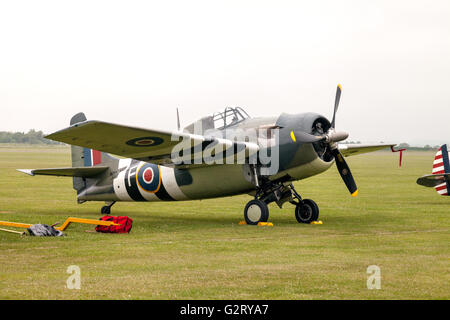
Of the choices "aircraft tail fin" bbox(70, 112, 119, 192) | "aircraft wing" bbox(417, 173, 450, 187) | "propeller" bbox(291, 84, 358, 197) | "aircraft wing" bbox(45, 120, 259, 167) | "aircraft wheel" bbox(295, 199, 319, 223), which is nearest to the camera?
"aircraft wing" bbox(45, 120, 259, 167)

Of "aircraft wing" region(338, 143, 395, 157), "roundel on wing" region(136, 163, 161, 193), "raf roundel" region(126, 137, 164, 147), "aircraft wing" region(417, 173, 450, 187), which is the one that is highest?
"raf roundel" region(126, 137, 164, 147)

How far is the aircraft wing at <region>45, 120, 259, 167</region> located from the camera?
11.0 metres

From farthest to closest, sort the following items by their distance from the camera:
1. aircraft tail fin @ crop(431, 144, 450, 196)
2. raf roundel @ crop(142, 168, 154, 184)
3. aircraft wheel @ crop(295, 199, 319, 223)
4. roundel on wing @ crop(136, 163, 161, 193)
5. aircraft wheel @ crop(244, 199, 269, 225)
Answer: aircraft tail fin @ crop(431, 144, 450, 196) → raf roundel @ crop(142, 168, 154, 184) → roundel on wing @ crop(136, 163, 161, 193) → aircraft wheel @ crop(295, 199, 319, 223) → aircraft wheel @ crop(244, 199, 269, 225)

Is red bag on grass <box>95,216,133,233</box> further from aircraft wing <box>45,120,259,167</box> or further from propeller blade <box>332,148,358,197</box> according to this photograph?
propeller blade <box>332,148,358,197</box>

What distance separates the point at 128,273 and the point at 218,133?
21.8 feet

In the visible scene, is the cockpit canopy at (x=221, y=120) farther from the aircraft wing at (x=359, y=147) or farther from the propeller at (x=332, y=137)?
the aircraft wing at (x=359, y=147)

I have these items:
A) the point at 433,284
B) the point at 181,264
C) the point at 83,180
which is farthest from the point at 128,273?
the point at 83,180

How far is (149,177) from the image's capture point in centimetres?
1485

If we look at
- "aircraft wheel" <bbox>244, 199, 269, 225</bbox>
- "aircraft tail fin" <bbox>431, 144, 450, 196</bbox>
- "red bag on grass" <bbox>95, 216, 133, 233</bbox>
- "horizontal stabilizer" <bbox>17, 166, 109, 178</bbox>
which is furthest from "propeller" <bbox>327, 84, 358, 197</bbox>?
"horizontal stabilizer" <bbox>17, 166, 109, 178</bbox>

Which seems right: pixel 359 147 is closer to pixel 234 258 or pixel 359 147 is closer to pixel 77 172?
pixel 77 172

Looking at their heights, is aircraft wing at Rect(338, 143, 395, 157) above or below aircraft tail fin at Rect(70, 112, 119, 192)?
above

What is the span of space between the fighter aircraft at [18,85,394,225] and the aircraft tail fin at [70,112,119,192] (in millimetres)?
1442

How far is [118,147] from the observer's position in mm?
12289

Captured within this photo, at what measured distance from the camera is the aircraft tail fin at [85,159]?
1612cm
